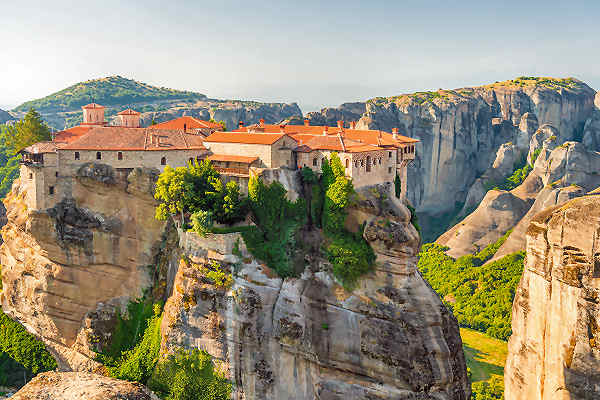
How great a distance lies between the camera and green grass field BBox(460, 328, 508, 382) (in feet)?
194

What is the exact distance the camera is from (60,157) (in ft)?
144

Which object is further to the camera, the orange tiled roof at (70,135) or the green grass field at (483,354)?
the green grass field at (483,354)

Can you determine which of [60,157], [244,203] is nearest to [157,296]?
[244,203]

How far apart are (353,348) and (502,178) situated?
3273 inches

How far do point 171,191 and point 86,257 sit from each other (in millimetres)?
10680

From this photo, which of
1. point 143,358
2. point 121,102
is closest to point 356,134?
point 143,358

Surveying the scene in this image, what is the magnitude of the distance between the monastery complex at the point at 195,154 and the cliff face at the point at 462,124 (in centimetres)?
6107

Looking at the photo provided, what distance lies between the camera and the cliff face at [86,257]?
1768 inches

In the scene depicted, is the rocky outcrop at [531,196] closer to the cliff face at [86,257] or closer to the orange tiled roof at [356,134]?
the orange tiled roof at [356,134]

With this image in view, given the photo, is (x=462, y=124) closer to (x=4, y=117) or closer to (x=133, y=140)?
(x=133, y=140)

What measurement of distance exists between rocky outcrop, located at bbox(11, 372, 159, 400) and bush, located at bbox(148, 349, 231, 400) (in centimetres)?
152

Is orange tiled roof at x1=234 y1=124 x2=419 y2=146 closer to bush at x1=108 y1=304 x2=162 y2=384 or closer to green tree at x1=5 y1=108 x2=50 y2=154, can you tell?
bush at x1=108 y1=304 x2=162 y2=384

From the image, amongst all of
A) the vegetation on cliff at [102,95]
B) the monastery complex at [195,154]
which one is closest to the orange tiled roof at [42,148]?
the monastery complex at [195,154]

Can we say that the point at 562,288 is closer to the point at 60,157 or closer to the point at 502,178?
the point at 60,157
